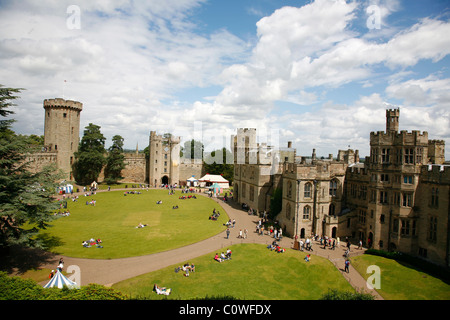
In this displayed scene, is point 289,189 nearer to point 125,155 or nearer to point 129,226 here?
point 129,226

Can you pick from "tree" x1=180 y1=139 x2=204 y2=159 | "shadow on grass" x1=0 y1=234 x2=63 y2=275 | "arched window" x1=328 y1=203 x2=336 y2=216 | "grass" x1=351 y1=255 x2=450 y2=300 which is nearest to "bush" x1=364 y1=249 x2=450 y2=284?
"grass" x1=351 y1=255 x2=450 y2=300

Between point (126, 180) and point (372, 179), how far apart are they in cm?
6006

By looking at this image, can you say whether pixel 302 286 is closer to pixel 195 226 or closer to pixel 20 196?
pixel 195 226

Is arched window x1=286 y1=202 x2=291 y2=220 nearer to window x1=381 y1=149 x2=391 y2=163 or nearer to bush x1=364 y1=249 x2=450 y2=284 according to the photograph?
bush x1=364 y1=249 x2=450 y2=284

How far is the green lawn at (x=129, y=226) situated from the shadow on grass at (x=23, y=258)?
954mm

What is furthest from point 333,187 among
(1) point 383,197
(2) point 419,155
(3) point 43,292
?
(3) point 43,292

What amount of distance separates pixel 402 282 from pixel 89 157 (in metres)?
59.5

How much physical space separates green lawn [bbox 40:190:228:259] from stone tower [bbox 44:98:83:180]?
15.3 m

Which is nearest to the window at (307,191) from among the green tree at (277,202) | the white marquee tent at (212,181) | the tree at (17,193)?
the green tree at (277,202)

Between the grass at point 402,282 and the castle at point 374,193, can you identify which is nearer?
the grass at point 402,282

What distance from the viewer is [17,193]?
2119 cm

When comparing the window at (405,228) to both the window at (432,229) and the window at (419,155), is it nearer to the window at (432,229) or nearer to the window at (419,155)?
the window at (432,229)

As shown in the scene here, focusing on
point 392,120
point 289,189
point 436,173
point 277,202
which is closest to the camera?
point 436,173

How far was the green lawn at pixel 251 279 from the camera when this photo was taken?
1952 centimetres
